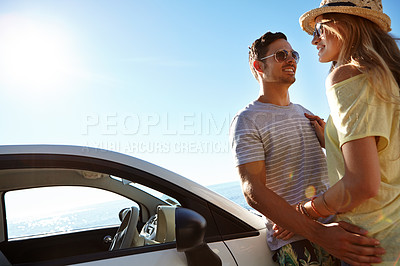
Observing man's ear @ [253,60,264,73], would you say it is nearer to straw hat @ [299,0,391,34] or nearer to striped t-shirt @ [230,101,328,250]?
striped t-shirt @ [230,101,328,250]

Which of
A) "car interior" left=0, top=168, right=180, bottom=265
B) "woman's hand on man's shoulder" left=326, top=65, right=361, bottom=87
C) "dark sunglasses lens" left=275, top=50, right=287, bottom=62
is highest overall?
"dark sunglasses lens" left=275, top=50, right=287, bottom=62

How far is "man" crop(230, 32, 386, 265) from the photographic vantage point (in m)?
1.60

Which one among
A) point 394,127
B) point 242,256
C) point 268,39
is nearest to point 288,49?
point 268,39

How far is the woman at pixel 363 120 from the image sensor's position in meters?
1.21

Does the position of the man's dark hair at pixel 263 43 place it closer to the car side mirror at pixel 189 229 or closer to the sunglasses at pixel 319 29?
the sunglasses at pixel 319 29

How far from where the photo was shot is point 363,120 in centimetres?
120

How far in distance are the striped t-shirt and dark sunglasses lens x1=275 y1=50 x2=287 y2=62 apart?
50cm

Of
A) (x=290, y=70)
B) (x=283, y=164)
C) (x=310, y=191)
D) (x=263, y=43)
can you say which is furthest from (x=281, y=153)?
(x=263, y=43)

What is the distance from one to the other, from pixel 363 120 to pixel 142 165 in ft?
3.46

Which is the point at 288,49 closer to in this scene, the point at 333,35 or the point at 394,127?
the point at 333,35

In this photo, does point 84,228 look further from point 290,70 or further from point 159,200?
point 290,70

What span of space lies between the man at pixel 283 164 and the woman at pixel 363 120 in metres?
0.13

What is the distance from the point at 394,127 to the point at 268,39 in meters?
1.37

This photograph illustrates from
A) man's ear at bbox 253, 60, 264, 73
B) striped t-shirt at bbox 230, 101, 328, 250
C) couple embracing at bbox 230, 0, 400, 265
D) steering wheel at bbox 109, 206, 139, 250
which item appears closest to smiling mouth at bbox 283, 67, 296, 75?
man's ear at bbox 253, 60, 264, 73
